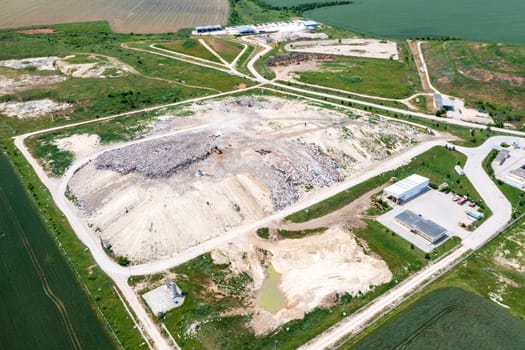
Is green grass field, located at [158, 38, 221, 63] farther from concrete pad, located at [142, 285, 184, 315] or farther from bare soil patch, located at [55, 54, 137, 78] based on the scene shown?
concrete pad, located at [142, 285, 184, 315]

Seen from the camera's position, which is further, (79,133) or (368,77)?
(368,77)

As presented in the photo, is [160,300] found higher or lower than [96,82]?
lower

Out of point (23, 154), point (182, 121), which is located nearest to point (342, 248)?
point (182, 121)

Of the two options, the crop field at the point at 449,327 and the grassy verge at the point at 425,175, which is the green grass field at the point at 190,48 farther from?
the crop field at the point at 449,327

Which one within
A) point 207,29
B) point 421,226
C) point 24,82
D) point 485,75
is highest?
point 485,75

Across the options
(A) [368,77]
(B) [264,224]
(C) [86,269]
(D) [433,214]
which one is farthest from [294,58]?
(C) [86,269]

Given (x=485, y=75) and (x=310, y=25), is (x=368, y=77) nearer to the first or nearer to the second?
(x=485, y=75)

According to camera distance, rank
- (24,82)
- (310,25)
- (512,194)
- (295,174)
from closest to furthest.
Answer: (512,194) < (295,174) < (24,82) < (310,25)
